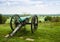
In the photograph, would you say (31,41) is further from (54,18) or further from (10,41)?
(54,18)

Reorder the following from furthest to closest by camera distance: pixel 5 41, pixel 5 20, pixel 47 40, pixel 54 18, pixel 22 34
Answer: pixel 54 18, pixel 5 20, pixel 22 34, pixel 47 40, pixel 5 41

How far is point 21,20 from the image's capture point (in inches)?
508

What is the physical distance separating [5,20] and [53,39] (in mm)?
9140

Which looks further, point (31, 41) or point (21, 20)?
point (21, 20)

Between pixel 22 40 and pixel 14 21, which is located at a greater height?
pixel 14 21

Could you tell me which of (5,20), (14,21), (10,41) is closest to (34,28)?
(14,21)

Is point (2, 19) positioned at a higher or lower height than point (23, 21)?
lower

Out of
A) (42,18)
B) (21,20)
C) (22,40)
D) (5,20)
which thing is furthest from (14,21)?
(42,18)

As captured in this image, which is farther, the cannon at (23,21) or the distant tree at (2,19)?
the distant tree at (2,19)

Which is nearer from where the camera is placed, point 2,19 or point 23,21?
point 23,21

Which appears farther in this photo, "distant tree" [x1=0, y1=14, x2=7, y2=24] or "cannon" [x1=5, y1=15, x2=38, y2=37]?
"distant tree" [x1=0, y1=14, x2=7, y2=24]

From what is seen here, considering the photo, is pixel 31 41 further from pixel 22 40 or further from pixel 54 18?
pixel 54 18

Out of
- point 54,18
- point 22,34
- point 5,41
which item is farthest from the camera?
point 54,18

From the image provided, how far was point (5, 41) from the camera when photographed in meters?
10.4
